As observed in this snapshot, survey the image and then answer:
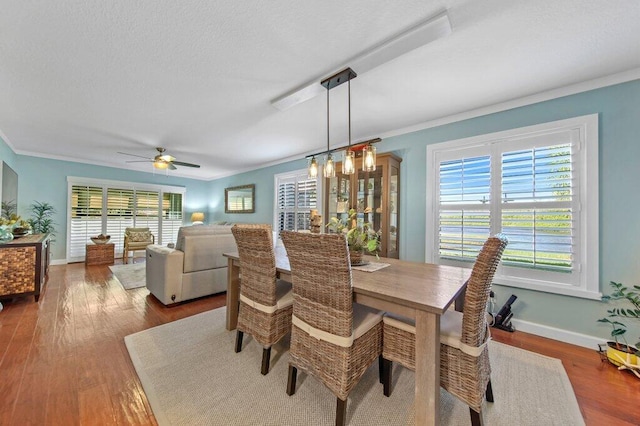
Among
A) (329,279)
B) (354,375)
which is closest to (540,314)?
(354,375)

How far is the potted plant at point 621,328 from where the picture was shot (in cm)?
182

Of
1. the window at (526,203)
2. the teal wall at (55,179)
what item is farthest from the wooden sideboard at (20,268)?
the window at (526,203)

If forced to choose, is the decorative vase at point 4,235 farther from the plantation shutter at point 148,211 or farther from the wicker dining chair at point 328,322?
the wicker dining chair at point 328,322

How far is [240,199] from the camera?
637 centimetres

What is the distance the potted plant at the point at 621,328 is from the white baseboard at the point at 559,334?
0.46 ft

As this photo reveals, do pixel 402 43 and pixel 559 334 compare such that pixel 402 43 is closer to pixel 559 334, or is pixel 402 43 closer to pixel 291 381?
pixel 291 381

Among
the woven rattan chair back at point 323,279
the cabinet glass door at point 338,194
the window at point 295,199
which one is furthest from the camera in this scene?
the window at point 295,199

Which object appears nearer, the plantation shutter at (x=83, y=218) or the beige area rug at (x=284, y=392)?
the beige area rug at (x=284, y=392)

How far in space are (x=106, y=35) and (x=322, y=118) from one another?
6.70 feet

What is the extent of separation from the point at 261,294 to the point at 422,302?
3.78ft

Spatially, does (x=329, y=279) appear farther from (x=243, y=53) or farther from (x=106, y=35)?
(x=106, y=35)

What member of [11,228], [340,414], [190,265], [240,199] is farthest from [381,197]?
[11,228]

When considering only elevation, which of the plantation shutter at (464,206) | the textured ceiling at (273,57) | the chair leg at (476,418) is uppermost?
the textured ceiling at (273,57)

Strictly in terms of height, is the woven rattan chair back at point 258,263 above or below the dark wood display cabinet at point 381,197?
below
